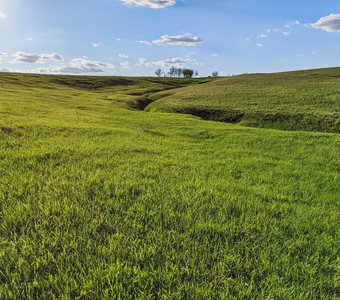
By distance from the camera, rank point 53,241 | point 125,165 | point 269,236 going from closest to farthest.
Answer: point 53,241 < point 269,236 < point 125,165

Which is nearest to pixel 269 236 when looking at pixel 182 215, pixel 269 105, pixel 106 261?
pixel 182 215

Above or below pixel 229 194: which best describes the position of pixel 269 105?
above

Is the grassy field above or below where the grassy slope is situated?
below

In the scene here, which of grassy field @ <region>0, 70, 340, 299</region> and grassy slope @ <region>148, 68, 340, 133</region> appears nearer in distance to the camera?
grassy field @ <region>0, 70, 340, 299</region>

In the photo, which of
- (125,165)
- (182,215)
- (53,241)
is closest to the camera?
(53,241)

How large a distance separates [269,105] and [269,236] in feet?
112

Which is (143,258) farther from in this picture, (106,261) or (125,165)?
(125,165)

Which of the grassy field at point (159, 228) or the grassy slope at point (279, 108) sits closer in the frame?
the grassy field at point (159, 228)

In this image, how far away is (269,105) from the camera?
35.9 m

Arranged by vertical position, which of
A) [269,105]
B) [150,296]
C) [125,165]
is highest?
[269,105]

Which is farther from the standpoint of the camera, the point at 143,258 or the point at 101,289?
the point at 143,258

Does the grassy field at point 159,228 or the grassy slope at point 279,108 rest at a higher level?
the grassy slope at point 279,108

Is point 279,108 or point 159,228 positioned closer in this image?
point 159,228

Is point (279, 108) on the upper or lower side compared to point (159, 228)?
upper
